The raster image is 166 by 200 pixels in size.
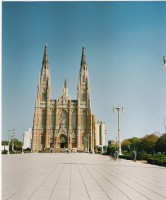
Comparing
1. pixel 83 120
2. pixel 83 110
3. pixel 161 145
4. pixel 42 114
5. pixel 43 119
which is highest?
pixel 83 110

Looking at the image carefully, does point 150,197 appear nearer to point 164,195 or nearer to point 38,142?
point 164,195

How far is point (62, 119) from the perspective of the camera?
8012 cm

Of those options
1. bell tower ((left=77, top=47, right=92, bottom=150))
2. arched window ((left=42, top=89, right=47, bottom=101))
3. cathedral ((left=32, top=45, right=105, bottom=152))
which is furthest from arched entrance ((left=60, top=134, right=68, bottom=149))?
arched window ((left=42, top=89, right=47, bottom=101))

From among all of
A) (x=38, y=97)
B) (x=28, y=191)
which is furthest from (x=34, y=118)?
(x=28, y=191)

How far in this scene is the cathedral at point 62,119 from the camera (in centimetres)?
7644

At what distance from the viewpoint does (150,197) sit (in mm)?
8328

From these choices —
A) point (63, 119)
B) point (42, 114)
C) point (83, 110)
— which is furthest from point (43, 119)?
point (83, 110)

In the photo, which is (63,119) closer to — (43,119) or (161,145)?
(43,119)

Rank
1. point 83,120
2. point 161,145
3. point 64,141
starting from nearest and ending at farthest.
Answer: point 161,145 < point 64,141 < point 83,120

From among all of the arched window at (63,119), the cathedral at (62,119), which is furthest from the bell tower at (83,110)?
the arched window at (63,119)

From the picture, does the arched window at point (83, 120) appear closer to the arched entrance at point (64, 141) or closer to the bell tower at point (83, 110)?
the bell tower at point (83, 110)

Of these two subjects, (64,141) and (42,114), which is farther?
(42,114)

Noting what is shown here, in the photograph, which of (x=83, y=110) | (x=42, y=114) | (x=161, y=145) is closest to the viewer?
(x=161, y=145)

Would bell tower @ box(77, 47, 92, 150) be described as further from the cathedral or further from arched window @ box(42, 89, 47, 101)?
arched window @ box(42, 89, 47, 101)
